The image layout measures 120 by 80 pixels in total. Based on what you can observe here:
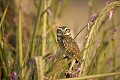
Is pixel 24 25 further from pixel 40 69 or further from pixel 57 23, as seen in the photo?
pixel 40 69

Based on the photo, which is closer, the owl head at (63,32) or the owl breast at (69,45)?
the owl breast at (69,45)

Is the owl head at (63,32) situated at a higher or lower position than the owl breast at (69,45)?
higher

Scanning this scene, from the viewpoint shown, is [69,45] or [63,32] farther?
[63,32]

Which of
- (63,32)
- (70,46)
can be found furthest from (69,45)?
(63,32)

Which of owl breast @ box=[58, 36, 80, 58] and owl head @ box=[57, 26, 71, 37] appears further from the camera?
owl head @ box=[57, 26, 71, 37]

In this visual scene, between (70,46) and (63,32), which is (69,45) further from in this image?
(63,32)

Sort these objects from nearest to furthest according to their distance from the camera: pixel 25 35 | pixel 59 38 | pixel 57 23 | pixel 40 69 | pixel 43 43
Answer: pixel 40 69
pixel 59 38
pixel 43 43
pixel 57 23
pixel 25 35

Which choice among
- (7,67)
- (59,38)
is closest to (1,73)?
(7,67)

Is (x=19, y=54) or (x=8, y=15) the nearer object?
(x=19, y=54)
